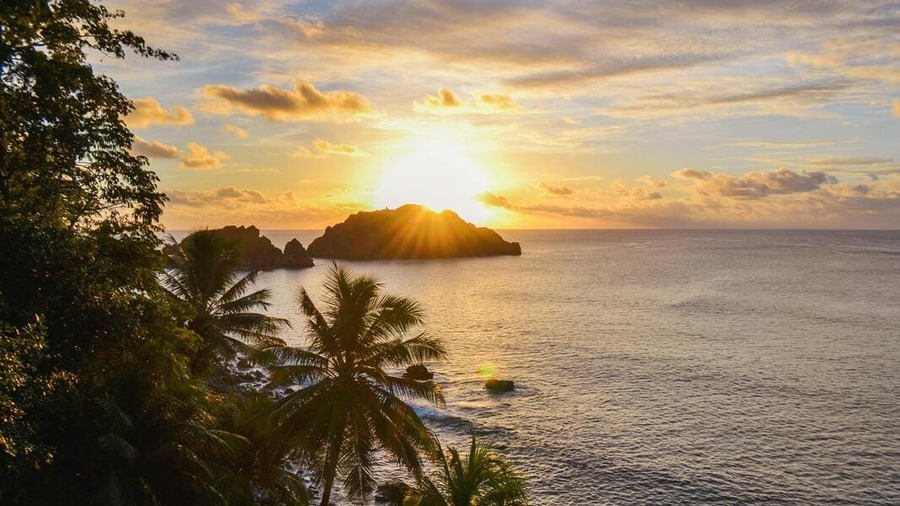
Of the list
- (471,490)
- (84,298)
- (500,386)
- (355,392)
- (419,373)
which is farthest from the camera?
(419,373)

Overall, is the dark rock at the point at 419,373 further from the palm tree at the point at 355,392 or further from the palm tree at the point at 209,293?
the palm tree at the point at 355,392

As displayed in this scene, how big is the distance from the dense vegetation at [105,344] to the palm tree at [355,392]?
0.06m

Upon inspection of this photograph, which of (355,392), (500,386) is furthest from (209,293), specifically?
(500,386)

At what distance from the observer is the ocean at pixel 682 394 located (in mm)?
→ 37625

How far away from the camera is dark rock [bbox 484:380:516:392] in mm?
56969

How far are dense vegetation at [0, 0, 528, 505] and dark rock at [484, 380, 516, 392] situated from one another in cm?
3659

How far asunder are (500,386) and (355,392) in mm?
38081

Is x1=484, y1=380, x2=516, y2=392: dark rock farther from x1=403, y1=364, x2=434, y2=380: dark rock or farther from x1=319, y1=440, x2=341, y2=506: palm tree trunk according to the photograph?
x1=319, y1=440, x2=341, y2=506: palm tree trunk

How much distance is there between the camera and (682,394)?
54.9 metres

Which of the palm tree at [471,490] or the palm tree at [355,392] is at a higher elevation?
the palm tree at [355,392]

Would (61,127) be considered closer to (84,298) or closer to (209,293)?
(84,298)

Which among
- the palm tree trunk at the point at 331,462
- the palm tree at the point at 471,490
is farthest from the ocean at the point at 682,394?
the palm tree trunk at the point at 331,462

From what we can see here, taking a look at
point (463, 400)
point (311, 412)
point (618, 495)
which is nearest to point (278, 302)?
point (463, 400)

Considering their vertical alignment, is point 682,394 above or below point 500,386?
below
